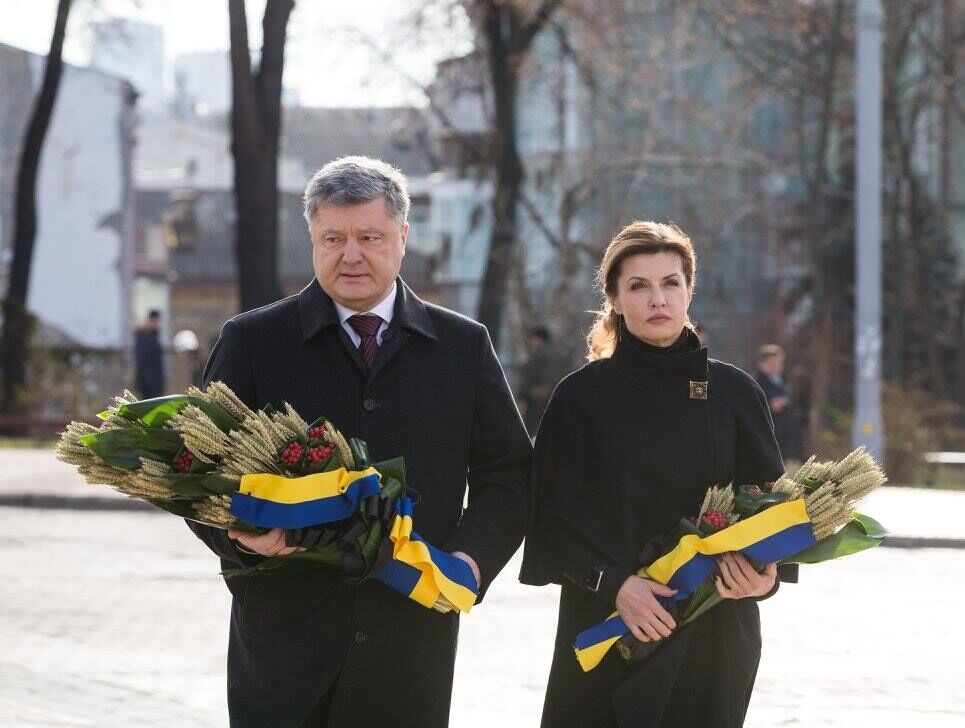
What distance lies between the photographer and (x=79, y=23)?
30.0m

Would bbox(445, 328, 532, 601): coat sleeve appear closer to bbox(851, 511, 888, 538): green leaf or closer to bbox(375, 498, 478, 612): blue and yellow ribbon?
bbox(375, 498, 478, 612): blue and yellow ribbon

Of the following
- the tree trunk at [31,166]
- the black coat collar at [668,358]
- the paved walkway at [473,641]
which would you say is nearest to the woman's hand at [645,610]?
the black coat collar at [668,358]

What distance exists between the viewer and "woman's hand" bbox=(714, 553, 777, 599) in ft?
14.0

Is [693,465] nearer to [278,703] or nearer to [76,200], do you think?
[278,703]

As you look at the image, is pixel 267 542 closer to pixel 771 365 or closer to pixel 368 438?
pixel 368 438

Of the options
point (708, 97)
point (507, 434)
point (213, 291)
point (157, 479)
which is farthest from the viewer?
point (213, 291)

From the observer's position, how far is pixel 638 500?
4.51m

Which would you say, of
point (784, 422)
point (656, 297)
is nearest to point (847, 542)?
point (656, 297)

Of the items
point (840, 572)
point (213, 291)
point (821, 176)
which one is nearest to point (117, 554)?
point (840, 572)

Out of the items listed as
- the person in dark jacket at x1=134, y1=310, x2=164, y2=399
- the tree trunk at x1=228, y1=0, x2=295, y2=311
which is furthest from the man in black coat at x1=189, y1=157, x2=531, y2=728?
the person in dark jacket at x1=134, y1=310, x2=164, y2=399

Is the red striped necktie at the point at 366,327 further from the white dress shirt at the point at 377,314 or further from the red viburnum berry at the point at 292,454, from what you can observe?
the red viburnum berry at the point at 292,454

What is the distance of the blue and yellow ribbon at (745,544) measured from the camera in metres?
4.22

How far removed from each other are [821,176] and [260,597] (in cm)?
2348

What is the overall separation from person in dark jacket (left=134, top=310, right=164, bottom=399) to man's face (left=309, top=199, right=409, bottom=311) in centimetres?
2288
